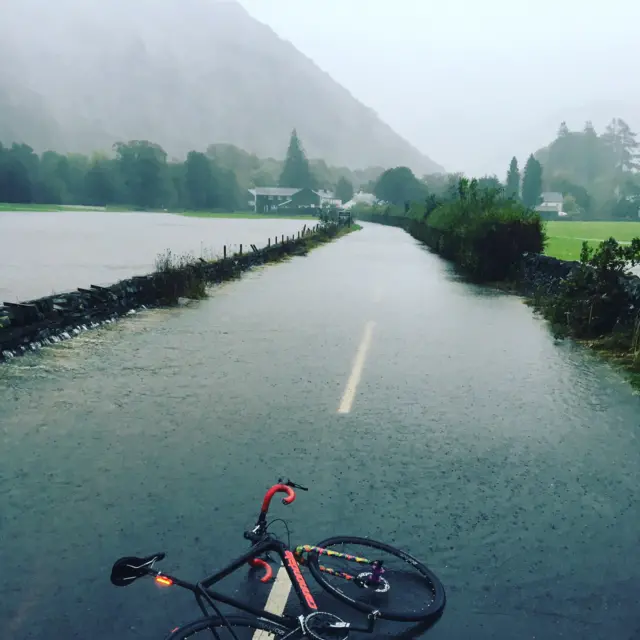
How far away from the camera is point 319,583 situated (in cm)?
425

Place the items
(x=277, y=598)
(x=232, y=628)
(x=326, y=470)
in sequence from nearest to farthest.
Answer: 1. (x=232, y=628)
2. (x=277, y=598)
3. (x=326, y=470)

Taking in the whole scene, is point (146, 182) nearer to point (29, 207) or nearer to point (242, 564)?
point (29, 207)

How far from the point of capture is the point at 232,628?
3.47 metres

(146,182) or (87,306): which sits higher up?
(146,182)

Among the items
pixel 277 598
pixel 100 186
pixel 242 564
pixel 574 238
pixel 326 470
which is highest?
pixel 242 564

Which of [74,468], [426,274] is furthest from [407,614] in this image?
[426,274]

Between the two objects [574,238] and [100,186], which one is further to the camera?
[100,186]

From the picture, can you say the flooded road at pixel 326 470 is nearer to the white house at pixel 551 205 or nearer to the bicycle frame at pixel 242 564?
the bicycle frame at pixel 242 564

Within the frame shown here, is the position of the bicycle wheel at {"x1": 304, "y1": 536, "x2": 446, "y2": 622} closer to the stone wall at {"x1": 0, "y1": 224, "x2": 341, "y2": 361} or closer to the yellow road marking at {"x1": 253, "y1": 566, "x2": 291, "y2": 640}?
the yellow road marking at {"x1": 253, "y1": 566, "x2": 291, "y2": 640}

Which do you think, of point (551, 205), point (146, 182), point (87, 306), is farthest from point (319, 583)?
point (551, 205)

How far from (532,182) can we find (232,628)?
19492 cm

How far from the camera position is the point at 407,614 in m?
3.98

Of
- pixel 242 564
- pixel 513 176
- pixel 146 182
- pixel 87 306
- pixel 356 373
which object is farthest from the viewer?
pixel 513 176

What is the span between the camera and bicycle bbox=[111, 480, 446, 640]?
334cm
